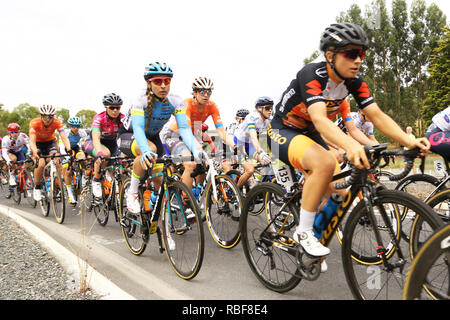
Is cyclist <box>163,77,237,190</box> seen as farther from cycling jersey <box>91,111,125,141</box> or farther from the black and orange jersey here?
the black and orange jersey

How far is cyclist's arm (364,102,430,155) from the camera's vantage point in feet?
7.79

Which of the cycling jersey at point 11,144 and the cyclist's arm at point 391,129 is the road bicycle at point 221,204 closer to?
the cyclist's arm at point 391,129

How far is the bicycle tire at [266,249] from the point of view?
3229 millimetres

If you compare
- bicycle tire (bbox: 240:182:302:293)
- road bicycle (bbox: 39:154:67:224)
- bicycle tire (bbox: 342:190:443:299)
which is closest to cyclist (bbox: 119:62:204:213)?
bicycle tire (bbox: 240:182:302:293)

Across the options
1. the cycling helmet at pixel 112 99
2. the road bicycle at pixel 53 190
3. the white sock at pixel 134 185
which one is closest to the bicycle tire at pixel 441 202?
the white sock at pixel 134 185

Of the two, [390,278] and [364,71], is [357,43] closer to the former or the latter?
[390,278]

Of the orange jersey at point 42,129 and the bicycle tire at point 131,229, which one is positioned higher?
the orange jersey at point 42,129

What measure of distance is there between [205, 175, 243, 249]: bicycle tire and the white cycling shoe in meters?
1.65

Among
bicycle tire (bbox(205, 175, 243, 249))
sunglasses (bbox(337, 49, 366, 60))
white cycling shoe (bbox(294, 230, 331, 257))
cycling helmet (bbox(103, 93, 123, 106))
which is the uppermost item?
sunglasses (bbox(337, 49, 366, 60))

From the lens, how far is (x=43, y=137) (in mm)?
8992

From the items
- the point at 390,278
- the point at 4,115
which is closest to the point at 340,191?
the point at 390,278

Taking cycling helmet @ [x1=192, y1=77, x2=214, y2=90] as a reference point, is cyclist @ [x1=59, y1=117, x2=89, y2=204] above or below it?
below

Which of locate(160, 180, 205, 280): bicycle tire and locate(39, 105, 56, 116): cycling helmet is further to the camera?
locate(39, 105, 56, 116): cycling helmet

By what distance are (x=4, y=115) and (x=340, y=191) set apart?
105970 millimetres
